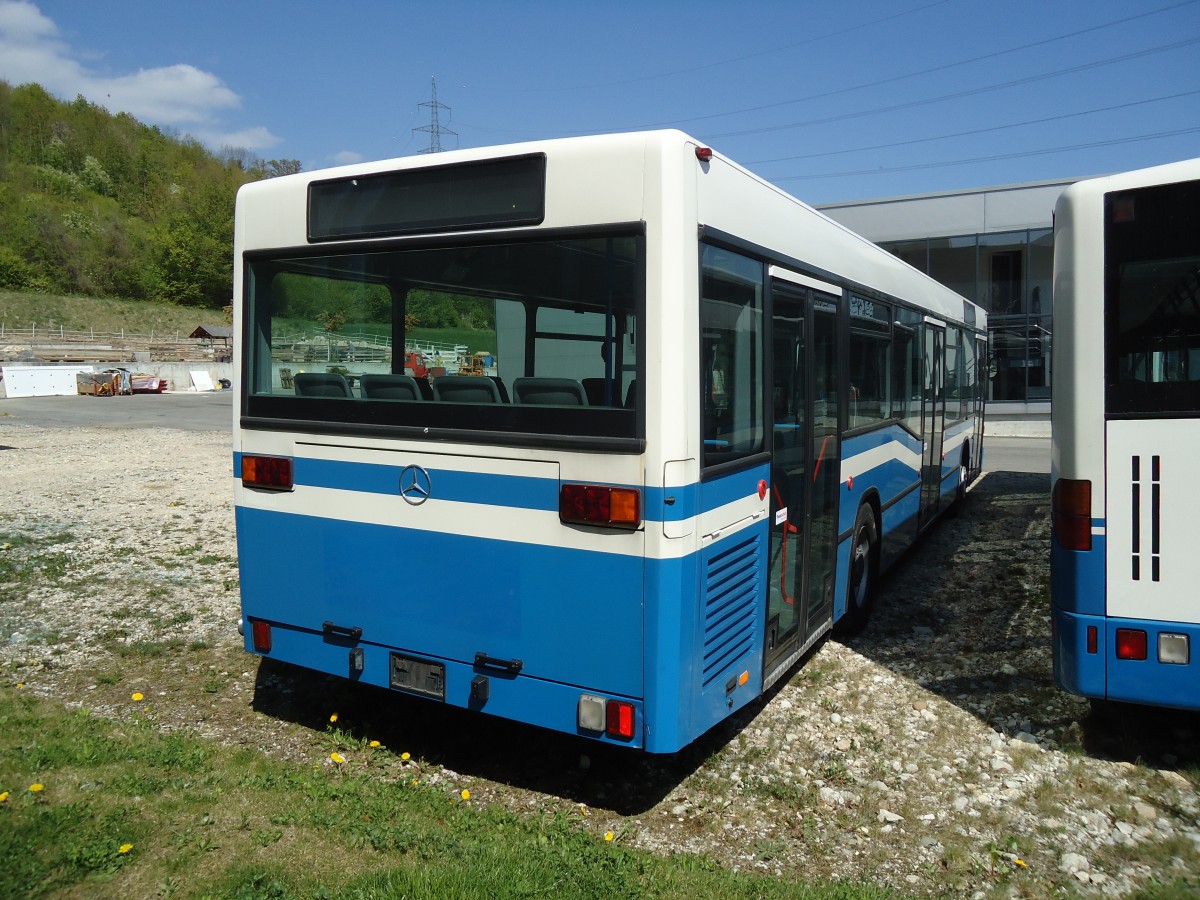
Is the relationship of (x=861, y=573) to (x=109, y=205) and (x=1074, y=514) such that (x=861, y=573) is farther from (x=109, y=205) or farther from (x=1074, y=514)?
(x=109, y=205)

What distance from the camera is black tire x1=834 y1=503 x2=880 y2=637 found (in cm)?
670

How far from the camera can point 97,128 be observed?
123m

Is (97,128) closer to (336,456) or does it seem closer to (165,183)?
(165,183)

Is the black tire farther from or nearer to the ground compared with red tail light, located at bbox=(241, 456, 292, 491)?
nearer to the ground

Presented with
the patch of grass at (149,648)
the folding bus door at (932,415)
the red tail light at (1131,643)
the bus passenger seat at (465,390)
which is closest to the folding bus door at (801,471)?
the bus passenger seat at (465,390)

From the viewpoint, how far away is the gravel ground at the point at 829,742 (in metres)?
4.05

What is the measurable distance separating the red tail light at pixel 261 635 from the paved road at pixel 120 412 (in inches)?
739

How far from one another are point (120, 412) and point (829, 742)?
34.2 m

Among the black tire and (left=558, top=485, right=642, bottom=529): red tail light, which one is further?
the black tire

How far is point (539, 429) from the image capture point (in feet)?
13.3

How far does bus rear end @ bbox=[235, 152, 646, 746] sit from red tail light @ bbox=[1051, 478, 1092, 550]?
2249 mm

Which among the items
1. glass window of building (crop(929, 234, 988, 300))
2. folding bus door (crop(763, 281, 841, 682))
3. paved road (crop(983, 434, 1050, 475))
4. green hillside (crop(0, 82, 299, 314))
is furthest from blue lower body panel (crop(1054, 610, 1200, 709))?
green hillside (crop(0, 82, 299, 314))

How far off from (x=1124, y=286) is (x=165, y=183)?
136 meters

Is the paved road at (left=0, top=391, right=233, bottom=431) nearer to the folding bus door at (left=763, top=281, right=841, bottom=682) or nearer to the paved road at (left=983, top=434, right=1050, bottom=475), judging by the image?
the paved road at (left=983, top=434, right=1050, bottom=475)
